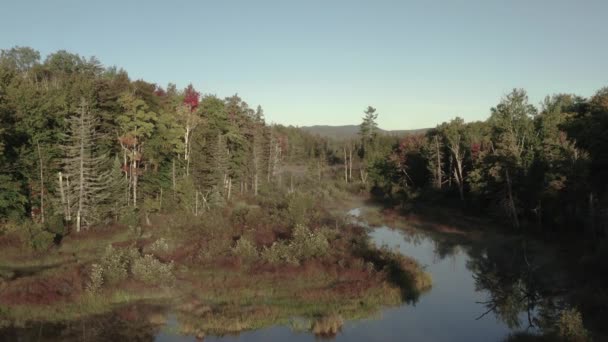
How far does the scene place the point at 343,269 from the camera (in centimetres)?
2769

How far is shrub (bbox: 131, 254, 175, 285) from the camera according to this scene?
2567 cm

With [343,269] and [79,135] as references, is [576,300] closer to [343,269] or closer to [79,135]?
[343,269]

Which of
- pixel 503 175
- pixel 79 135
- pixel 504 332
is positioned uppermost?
pixel 79 135

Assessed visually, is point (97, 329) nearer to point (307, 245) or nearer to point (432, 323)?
point (307, 245)

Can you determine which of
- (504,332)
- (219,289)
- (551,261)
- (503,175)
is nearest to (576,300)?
(504,332)

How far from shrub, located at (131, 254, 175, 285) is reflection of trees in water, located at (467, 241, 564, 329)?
16789 mm

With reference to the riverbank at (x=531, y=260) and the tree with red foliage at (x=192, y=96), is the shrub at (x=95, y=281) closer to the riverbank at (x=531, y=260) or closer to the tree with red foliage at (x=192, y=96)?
the riverbank at (x=531, y=260)

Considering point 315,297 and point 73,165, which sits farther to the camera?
point 73,165

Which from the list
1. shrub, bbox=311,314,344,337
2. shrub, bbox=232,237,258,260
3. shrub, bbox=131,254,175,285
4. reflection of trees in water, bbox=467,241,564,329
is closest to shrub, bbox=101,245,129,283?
shrub, bbox=131,254,175,285

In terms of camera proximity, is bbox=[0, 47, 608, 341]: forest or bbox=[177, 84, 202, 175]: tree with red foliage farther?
bbox=[177, 84, 202, 175]: tree with red foliage

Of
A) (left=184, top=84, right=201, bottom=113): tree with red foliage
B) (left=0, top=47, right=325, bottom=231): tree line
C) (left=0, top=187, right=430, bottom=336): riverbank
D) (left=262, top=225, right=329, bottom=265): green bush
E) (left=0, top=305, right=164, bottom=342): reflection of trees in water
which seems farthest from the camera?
(left=184, top=84, right=201, bottom=113): tree with red foliage

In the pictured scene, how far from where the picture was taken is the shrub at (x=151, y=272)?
84.2 feet

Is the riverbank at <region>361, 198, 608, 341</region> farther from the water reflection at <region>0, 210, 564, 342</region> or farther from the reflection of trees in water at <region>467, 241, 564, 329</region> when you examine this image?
the water reflection at <region>0, 210, 564, 342</region>

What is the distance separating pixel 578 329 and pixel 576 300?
6.44 metres
